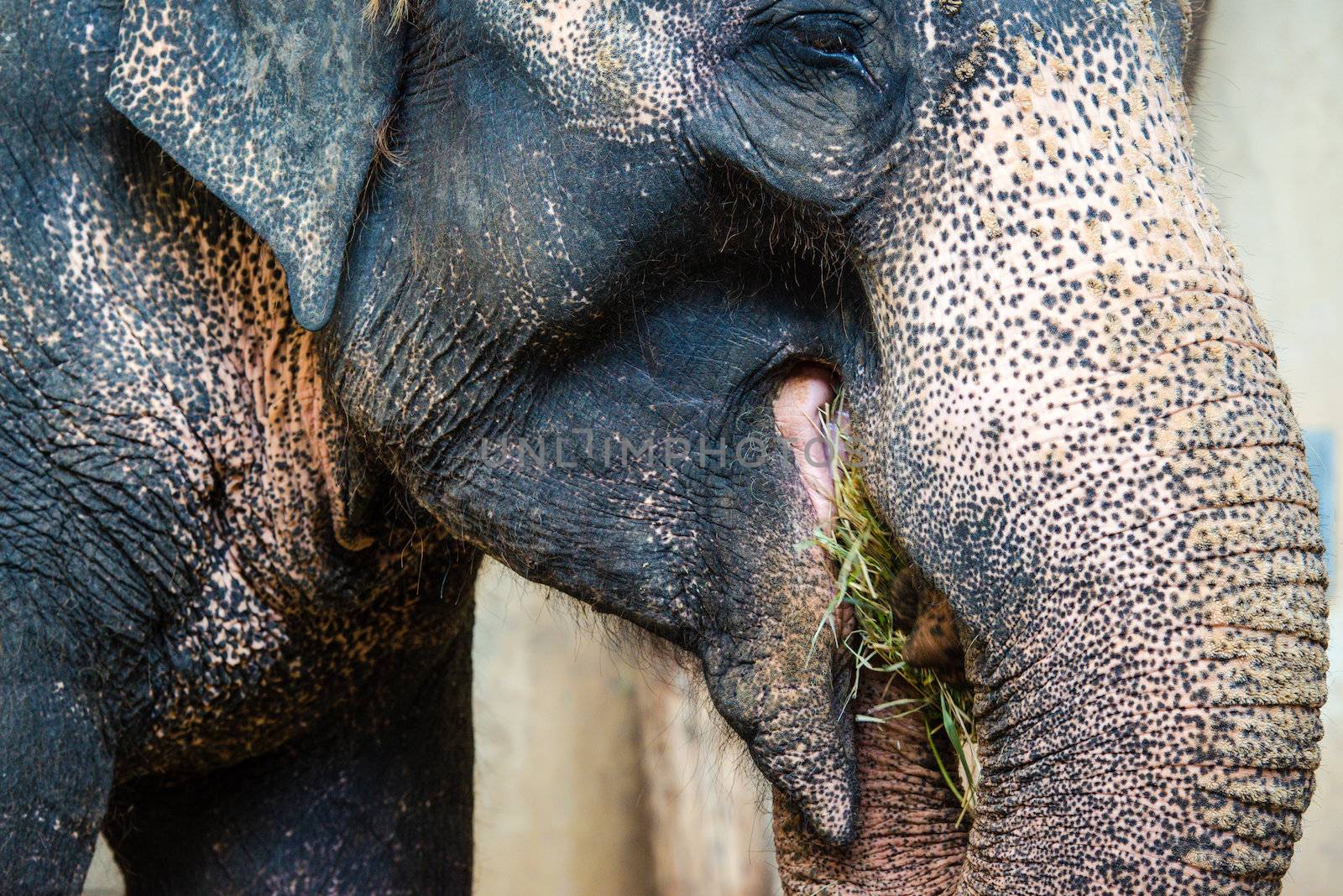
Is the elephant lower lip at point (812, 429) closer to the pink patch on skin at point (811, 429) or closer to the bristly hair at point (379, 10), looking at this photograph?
the pink patch on skin at point (811, 429)

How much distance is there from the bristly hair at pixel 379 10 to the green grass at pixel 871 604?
1.97ft

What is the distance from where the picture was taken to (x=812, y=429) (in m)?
1.50

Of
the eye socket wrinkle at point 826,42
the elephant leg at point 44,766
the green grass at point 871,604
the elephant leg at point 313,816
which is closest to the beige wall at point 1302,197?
the elephant leg at point 313,816

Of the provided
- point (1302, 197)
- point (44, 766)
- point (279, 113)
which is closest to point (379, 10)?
point (279, 113)

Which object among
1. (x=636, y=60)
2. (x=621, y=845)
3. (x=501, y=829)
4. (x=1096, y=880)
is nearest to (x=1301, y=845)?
(x=621, y=845)

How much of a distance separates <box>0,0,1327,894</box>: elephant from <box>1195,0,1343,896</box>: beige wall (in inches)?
99.6

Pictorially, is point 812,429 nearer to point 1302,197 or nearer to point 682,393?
point 682,393

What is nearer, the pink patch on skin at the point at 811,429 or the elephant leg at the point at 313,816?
the pink patch on skin at the point at 811,429

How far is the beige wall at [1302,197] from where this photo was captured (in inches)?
148

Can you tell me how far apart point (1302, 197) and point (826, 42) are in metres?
2.90

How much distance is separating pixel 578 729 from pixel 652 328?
2.99 meters

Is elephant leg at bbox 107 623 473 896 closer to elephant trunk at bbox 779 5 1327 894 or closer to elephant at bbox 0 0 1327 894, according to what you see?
elephant at bbox 0 0 1327 894

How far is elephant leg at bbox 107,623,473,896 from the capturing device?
86.5 inches

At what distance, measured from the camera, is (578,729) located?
4.35m
